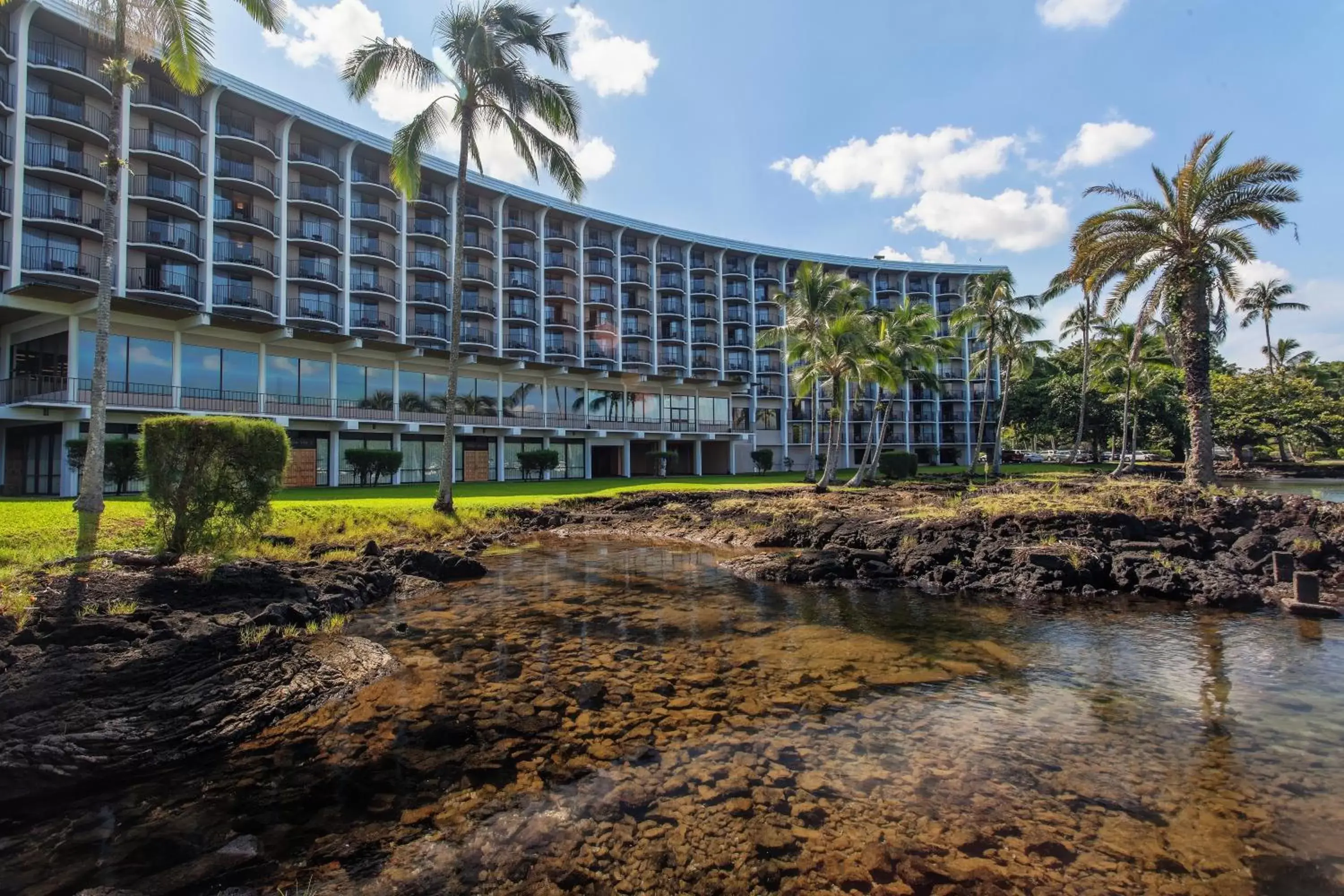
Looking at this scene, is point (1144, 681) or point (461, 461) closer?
point (1144, 681)

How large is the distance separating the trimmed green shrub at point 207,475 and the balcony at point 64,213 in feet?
105

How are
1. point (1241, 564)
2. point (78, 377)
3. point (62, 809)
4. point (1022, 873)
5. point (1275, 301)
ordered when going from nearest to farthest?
point (1022, 873) < point (62, 809) < point (1241, 564) < point (78, 377) < point (1275, 301)

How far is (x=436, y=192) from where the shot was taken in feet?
160

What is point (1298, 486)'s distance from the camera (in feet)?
109

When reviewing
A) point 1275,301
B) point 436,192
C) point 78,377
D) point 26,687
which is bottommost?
point 26,687

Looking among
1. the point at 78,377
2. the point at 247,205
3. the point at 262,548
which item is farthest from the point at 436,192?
the point at 262,548

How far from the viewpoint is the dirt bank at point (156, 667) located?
4.68 meters

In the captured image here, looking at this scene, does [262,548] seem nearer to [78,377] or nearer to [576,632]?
[576,632]

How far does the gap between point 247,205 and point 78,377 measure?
1900 cm

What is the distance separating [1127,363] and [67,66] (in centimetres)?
6314

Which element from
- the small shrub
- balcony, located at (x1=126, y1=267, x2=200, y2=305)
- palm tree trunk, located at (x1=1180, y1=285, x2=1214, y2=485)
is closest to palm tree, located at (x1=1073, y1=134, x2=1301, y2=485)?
palm tree trunk, located at (x1=1180, y1=285, x2=1214, y2=485)

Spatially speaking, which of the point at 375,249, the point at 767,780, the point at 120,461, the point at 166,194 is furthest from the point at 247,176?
the point at 767,780

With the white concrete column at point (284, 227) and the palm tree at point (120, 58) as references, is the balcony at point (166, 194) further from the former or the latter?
the palm tree at point (120, 58)

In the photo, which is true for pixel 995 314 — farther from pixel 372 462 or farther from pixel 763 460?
pixel 372 462
